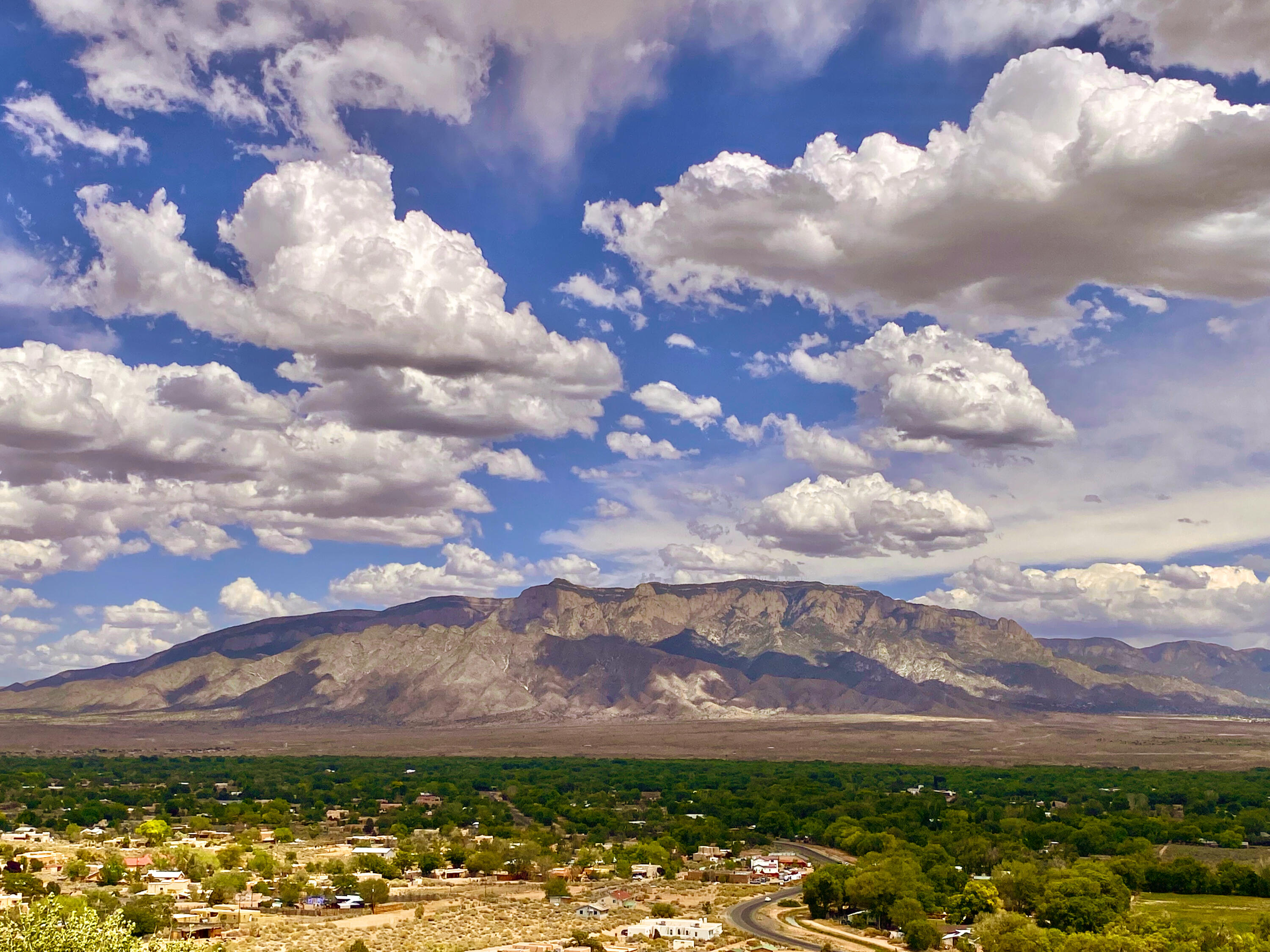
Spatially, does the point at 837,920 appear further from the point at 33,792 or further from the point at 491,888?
the point at 33,792

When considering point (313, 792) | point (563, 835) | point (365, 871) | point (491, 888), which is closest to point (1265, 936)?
point (491, 888)

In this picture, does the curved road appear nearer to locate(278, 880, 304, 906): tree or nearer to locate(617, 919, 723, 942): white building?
locate(617, 919, 723, 942): white building

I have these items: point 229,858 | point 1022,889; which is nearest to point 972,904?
point 1022,889

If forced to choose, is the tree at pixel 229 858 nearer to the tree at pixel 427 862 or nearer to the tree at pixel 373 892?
the tree at pixel 427 862

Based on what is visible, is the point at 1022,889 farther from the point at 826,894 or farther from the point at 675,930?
the point at 675,930

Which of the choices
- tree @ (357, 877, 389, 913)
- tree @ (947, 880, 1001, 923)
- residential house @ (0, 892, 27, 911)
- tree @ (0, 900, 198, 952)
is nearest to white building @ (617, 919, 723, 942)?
tree @ (947, 880, 1001, 923)

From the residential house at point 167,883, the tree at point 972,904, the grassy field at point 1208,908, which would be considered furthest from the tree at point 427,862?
the grassy field at point 1208,908

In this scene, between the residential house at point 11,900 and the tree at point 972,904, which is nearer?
the residential house at point 11,900
